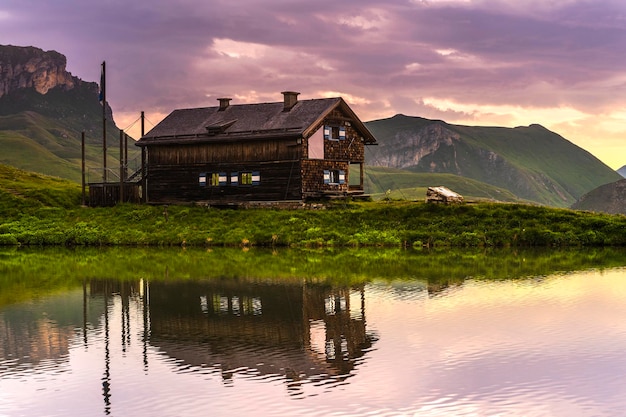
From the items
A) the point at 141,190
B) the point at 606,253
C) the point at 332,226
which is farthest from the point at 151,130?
the point at 606,253

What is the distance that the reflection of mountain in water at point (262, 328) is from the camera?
812 inches

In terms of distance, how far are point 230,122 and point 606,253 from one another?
33.8 metres

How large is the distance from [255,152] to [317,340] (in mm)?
46040

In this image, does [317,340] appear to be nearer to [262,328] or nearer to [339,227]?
[262,328]

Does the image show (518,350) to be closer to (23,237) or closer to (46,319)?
(46,319)

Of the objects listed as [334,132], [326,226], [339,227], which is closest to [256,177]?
[334,132]

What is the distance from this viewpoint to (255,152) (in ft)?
226

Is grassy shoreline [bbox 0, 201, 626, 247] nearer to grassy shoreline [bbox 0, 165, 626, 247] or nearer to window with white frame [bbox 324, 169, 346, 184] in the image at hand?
grassy shoreline [bbox 0, 165, 626, 247]

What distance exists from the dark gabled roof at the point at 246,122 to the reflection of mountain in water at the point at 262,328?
3206 cm

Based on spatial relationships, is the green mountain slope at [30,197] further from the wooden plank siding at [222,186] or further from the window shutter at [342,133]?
the window shutter at [342,133]

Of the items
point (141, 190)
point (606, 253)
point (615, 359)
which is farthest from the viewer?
point (141, 190)

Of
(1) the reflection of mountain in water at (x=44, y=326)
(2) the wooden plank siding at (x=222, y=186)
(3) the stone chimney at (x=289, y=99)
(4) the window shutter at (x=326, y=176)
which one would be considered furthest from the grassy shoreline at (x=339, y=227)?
(1) the reflection of mountain in water at (x=44, y=326)

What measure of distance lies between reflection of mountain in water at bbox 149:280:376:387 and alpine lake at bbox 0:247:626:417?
79mm

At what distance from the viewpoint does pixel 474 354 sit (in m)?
21.2
